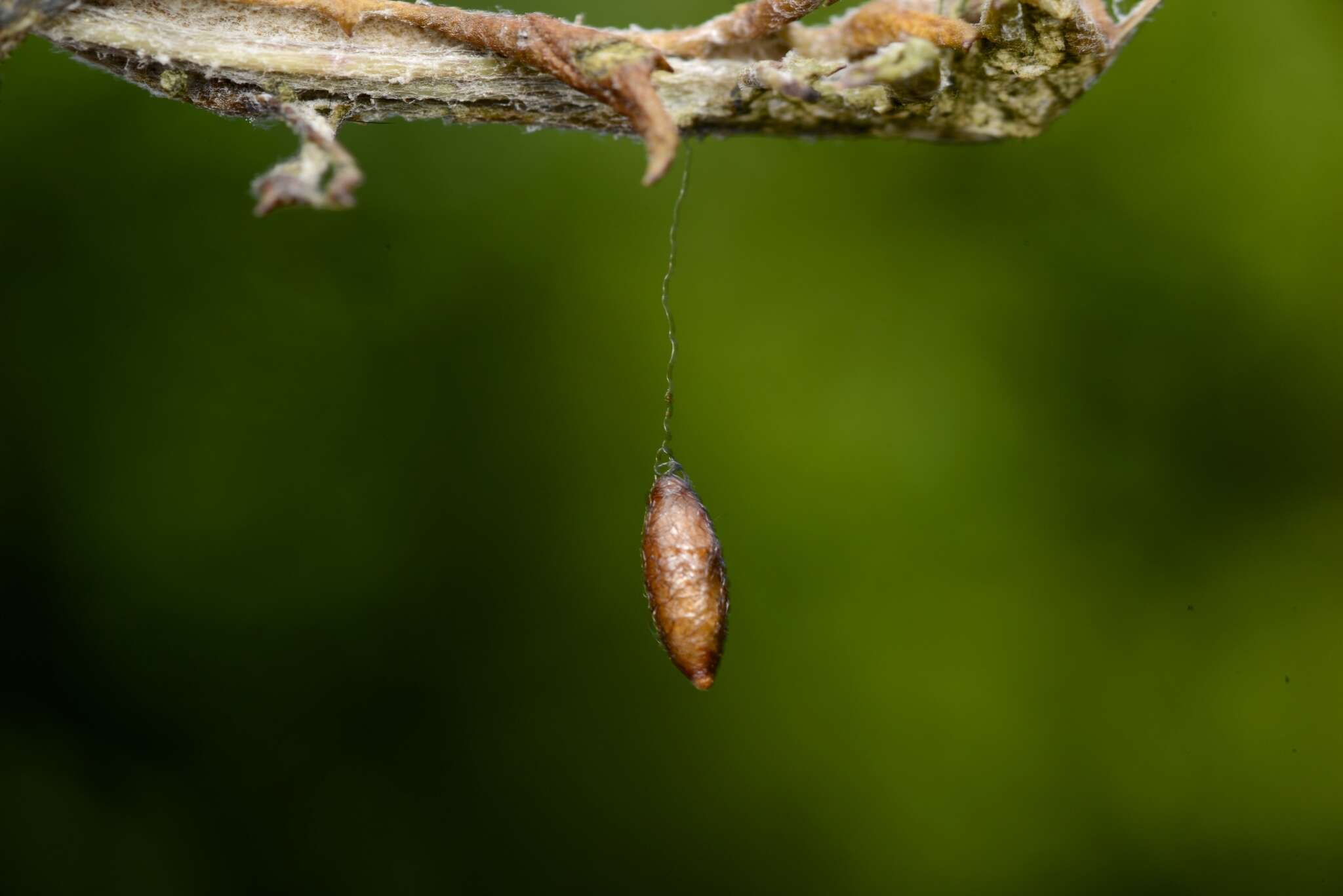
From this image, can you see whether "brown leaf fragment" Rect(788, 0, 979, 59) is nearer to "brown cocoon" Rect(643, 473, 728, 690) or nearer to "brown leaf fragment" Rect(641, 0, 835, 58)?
"brown leaf fragment" Rect(641, 0, 835, 58)

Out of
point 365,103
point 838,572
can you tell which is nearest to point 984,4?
point 365,103

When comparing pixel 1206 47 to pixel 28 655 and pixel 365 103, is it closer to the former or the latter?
pixel 365 103

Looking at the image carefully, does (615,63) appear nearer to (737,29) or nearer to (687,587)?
(737,29)

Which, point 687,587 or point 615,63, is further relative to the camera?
point 687,587

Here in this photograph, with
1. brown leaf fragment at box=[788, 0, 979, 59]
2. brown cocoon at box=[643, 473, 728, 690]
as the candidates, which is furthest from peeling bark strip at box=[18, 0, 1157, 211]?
brown cocoon at box=[643, 473, 728, 690]

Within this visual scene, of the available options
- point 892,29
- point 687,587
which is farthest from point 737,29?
point 687,587

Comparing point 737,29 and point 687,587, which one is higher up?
point 737,29
